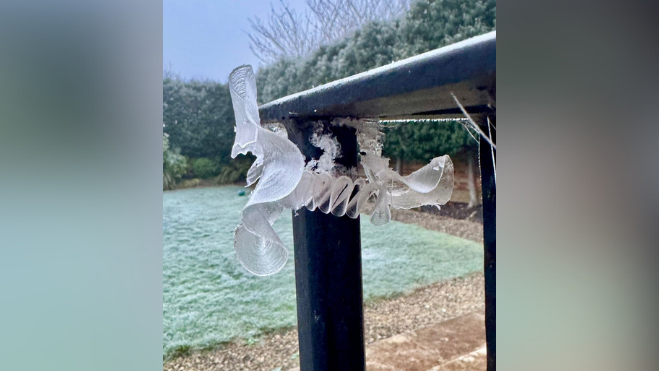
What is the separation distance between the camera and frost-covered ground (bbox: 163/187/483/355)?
10.3 ft

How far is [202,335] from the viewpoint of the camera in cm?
303

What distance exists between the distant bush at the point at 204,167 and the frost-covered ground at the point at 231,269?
0.52 ft

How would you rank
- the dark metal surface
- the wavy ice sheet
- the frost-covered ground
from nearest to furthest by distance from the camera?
the dark metal surface < the wavy ice sheet < the frost-covered ground

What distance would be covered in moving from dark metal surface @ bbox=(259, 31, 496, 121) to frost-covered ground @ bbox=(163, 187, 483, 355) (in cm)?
260

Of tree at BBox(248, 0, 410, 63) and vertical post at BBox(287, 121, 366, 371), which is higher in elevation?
tree at BBox(248, 0, 410, 63)

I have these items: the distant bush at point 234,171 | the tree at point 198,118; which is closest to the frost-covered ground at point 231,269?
the distant bush at point 234,171

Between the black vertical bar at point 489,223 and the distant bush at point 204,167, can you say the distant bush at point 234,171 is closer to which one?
the distant bush at point 204,167

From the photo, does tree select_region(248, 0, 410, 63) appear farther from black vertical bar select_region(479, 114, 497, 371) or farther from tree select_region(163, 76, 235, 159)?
black vertical bar select_region(479, 114, 497, 371)

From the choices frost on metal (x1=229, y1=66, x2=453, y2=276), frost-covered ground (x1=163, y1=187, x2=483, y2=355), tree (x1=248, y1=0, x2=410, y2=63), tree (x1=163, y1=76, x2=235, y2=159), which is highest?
tree (x1=248, y1=0, x2=410, y2=63)

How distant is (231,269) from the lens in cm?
362

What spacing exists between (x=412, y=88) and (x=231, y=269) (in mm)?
3437

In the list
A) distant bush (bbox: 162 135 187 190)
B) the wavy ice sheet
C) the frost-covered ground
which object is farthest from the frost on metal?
distant bush (bbox: 162 135 187 190)
